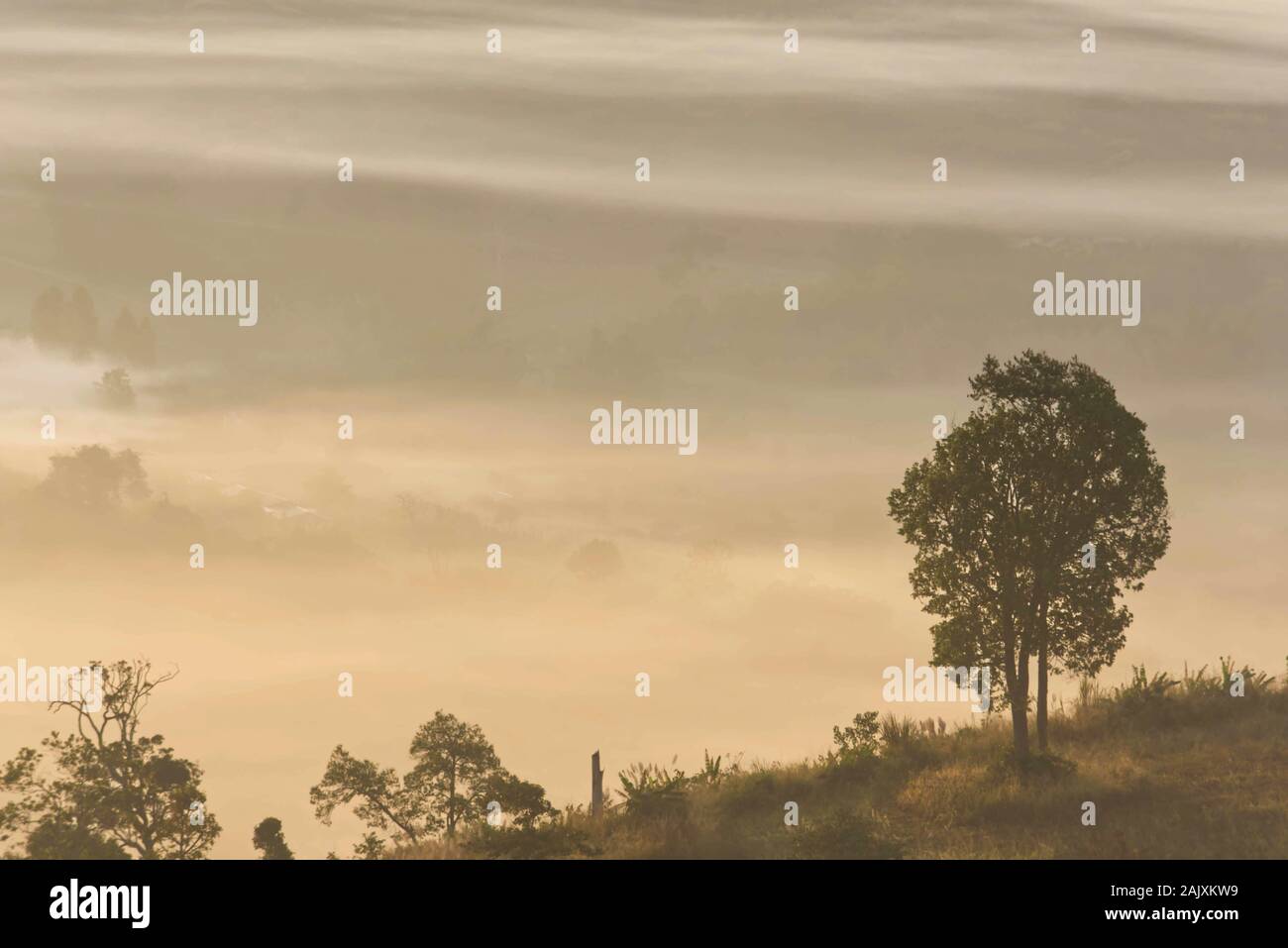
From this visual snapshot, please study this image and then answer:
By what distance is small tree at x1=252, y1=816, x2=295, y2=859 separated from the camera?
40.7m

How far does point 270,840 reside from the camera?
41.0 meters

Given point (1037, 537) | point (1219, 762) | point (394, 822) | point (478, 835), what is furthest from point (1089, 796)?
point (394, 822)

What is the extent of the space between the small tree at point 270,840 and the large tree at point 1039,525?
20.2 metres

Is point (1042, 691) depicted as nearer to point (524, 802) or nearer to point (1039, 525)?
point (1039, 525)

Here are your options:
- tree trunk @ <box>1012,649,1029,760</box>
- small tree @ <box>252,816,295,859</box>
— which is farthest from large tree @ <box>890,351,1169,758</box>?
small tree @ <box>252,816,295,859</box>

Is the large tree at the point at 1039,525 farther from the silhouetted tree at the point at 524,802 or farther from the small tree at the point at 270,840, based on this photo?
the small tree at the point at 270,840

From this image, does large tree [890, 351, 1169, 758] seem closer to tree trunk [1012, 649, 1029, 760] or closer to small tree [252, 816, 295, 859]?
tree trunk [1012, 649, 1029, 760]

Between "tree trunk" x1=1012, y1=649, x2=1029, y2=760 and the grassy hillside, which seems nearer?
the grassy hillside

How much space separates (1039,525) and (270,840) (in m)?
24.2

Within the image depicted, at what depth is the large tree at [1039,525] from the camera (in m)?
37.9

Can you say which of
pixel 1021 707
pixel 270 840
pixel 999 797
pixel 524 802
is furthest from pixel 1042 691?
pixel 270 840

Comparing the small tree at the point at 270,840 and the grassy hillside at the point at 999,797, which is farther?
the small tree at the point at 270,840

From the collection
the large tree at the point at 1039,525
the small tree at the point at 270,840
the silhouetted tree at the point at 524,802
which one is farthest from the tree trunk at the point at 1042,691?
the small tree at the point at 270,840

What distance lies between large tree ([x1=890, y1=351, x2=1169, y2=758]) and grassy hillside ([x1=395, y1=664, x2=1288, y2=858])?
2.40 meters
